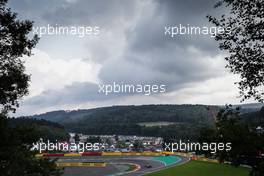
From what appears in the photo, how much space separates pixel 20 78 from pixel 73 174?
6457 cm

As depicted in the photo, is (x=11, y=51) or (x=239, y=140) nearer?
(x=11, y=51)

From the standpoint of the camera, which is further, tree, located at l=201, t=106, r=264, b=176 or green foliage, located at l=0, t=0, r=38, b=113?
tree, located at l=201, t=106, r=264, b=176

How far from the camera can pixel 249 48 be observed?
1073cm

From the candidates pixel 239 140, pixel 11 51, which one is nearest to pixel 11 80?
pixel 11 51

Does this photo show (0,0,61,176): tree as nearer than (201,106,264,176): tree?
Yes

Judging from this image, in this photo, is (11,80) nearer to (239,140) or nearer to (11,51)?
(11,51)

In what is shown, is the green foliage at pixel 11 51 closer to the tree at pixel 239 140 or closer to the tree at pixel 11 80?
the tree at pixel 11 80

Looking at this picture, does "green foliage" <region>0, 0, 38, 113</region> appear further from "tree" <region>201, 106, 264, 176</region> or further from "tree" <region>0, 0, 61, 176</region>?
"tree" <region>201, 106, 264, 176</region>

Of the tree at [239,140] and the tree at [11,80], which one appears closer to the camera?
the tree at [11,80]

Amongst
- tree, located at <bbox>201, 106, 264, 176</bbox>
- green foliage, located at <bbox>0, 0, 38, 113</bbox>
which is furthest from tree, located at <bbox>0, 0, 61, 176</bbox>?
tree, located at <bbox>201, 106, 264, 176</bbox>

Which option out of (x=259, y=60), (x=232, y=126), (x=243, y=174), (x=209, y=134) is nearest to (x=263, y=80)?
(x=259, y=60)

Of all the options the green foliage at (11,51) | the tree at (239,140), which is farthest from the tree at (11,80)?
the tree at (239,140)

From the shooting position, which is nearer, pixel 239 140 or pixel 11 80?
pixel 11 80

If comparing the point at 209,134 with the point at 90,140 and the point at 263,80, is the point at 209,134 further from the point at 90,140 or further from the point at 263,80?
the point at 90,140
